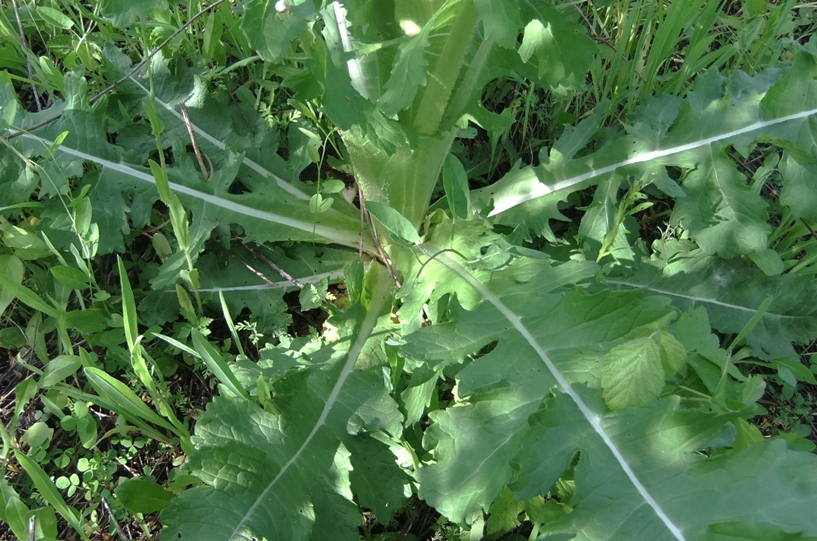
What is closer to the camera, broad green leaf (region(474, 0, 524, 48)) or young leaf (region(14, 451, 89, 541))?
broad green leaf (region(474, 0, 524, 48))

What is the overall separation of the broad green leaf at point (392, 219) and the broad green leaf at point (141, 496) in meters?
0.79

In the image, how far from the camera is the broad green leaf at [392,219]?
4.67ft

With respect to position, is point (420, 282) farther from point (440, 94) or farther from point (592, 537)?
point (592, 537)

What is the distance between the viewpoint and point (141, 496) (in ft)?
4.33

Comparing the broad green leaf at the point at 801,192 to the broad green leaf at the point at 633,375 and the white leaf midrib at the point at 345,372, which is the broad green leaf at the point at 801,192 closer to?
the broad green leaf at the point at 633,375

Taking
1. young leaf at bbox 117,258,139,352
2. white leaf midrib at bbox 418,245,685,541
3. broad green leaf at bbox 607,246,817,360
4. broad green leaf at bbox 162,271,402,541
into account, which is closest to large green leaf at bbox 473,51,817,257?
broad green leaf at bbox 607,246,817,360

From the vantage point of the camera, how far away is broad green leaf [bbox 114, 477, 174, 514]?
4.27 feet

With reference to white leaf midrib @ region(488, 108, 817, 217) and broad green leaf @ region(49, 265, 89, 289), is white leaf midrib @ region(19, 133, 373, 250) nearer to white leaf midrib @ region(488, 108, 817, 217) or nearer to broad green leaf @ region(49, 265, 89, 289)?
broad green leaf @ region(49, 265, 89, 289)

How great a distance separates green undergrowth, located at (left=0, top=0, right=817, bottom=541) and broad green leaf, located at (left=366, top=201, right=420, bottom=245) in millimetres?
13

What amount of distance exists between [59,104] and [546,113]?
157 cm

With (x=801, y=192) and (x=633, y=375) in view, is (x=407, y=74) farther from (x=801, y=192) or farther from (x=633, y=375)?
(x=801, y=192)

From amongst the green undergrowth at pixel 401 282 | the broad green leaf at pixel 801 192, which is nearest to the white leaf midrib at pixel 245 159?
the green undergrowth at pixel 401 282

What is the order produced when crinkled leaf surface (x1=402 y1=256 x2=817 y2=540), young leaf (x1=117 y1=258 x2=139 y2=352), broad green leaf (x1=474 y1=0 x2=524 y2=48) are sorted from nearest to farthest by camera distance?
crinkled leaf surface (x1=402 y1=256 x2=817 y2=540), broad green leaf (x1=474 y1=0 x2=524 y2=48), young leaf (x1=117 y1=258 x2=139 y2=352)

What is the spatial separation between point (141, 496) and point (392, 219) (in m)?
0.83
